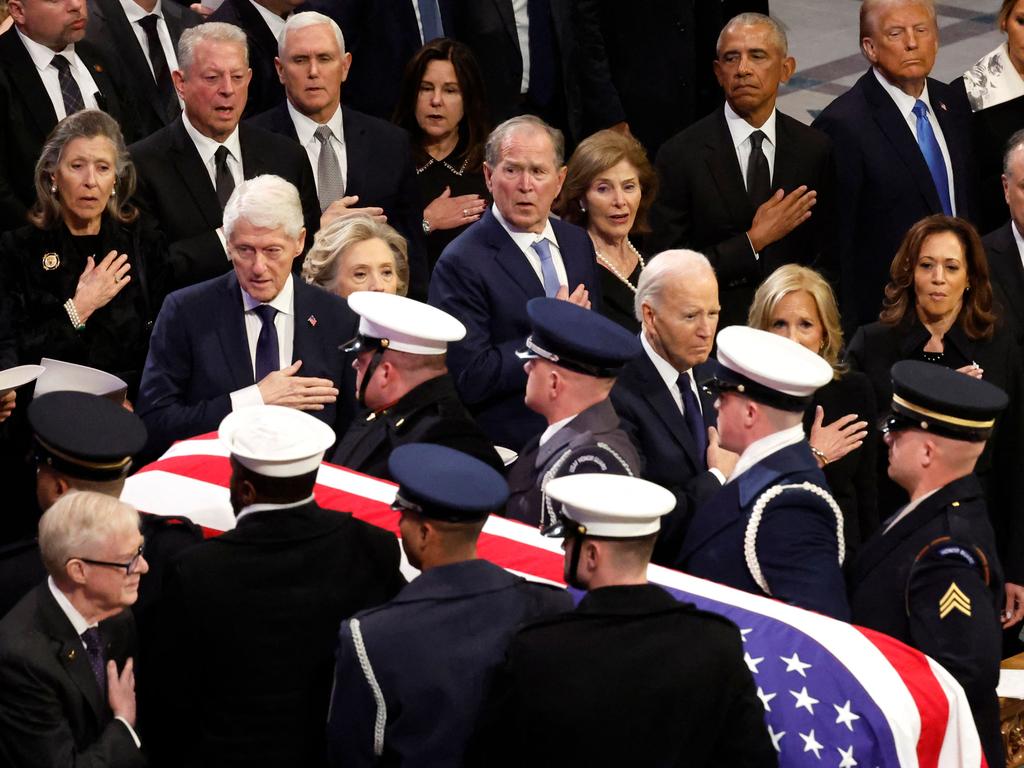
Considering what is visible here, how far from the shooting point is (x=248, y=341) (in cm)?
522

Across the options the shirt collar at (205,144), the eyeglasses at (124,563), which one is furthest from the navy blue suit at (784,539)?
the shirt collar at (205,144)

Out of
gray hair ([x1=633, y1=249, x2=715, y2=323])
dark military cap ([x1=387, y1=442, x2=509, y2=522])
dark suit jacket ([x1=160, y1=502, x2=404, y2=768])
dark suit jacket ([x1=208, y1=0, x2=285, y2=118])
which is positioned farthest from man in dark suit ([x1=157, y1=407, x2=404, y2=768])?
dark suit jacket ([x1=208, y1=0, x2=285, y2=118])

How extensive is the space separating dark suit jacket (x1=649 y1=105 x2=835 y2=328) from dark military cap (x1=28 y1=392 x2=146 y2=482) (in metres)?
2.93

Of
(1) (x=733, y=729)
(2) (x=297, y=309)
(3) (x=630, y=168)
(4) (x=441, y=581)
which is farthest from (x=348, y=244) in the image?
(1) (x=733, y=729)

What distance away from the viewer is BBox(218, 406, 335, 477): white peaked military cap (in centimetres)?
374

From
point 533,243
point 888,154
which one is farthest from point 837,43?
point 533,243

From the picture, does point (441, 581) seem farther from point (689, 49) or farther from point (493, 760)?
point (689, 49)

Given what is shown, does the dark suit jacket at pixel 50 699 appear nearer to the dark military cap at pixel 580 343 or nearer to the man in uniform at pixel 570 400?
the man in uniform at pixel 570 400

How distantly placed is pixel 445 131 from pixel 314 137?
21.1 inches

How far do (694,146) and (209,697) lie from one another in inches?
145

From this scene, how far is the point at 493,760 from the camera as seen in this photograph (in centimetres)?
351

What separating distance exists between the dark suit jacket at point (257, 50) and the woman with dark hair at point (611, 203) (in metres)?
1.31

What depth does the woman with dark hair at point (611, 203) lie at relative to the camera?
615 centimetres

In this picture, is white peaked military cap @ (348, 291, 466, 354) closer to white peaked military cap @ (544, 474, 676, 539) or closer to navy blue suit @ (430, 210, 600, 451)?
navy blue suit @ (430, 210, 600, 451)
